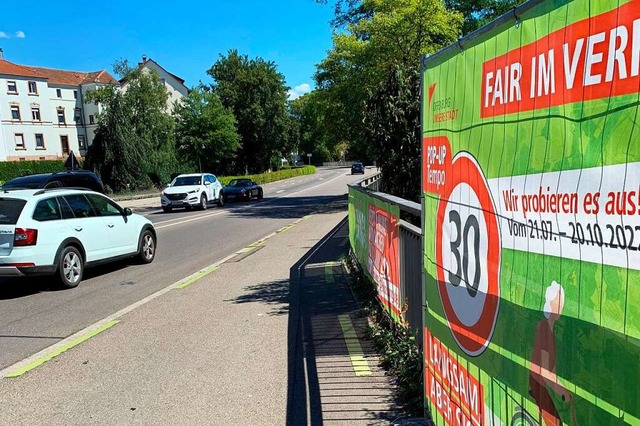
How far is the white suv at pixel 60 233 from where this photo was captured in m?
8.35

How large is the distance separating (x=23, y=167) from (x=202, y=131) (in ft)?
73.0

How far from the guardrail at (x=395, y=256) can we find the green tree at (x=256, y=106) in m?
71.0

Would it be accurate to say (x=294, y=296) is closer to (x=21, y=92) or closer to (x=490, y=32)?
(x=490, y=32)

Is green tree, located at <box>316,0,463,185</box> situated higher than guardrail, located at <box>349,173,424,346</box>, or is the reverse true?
green tree, located at <box>316,0,463,185</box>

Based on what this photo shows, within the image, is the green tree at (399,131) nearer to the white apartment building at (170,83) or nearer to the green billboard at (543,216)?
the green billboard at (543,216)

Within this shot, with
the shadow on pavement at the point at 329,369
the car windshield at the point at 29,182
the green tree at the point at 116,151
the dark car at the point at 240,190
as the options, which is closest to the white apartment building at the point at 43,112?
the green tree at the point at 116,151

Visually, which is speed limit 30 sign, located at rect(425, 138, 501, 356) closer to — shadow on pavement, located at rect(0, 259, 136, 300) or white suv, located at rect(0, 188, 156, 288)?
white suv, located at rect(0, 188, 156, 288)

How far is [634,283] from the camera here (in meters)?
1.52

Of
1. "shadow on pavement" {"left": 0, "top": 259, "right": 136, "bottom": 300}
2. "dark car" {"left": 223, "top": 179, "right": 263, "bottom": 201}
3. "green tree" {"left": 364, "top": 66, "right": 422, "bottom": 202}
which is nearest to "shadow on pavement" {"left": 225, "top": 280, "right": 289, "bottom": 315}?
"shadow on pavement" {"left": 0, "top": 259, "right": 136, "bottom": 300}

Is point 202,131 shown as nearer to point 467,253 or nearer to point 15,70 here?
point 15,70

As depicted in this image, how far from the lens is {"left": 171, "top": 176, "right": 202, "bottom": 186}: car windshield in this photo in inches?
1112

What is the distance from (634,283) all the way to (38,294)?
359 inches

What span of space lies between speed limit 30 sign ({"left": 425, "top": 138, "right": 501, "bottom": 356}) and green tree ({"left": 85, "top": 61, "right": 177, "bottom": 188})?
149ft

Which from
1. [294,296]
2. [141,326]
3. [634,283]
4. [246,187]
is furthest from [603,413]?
[246,187]
